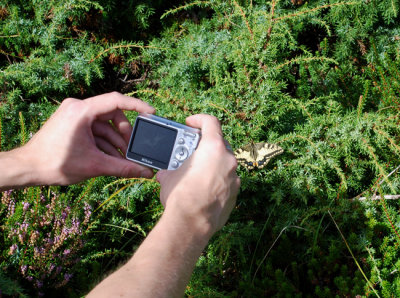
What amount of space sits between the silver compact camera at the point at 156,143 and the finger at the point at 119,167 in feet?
0.13

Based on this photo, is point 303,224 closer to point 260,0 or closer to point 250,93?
point 250,93

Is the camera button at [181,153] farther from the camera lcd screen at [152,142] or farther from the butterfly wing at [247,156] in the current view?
the butterfly wing at [247,156]

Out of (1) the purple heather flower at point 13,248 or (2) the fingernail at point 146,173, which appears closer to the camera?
(2) the fingernail at point 146,173

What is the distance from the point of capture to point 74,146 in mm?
2025

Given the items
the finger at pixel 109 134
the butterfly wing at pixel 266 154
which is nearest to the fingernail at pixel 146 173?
the finger at pixel 109 134

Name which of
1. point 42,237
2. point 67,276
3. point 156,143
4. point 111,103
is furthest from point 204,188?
point 42,237

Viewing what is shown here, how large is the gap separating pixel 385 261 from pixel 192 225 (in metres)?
1.38

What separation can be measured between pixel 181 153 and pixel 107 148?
1.66ft

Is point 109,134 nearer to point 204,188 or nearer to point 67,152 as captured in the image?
point 67,152

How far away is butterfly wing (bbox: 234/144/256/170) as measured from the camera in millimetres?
2438

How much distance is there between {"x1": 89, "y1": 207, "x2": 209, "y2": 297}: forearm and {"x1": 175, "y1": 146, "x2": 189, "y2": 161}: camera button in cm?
47

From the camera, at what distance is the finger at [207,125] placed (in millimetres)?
1816

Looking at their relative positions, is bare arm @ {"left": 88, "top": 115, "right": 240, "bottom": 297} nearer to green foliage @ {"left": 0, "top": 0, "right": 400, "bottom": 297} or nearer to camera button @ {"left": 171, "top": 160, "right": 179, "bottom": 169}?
camera button @ {"left": 171, "top": 160, "right": 179, "bottom": 169}

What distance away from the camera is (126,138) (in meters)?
2.31
